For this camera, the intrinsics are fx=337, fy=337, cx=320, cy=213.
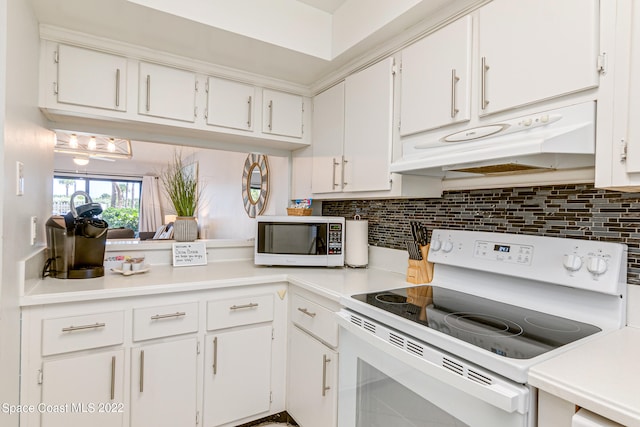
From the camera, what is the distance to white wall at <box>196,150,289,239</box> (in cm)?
277

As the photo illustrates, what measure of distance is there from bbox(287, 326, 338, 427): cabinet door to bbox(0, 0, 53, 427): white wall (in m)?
1.16

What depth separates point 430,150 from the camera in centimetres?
146

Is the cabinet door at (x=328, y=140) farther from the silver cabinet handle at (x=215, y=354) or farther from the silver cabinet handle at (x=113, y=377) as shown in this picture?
the silver cabinet handle at (x=113, y=377)

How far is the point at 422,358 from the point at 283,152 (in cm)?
195

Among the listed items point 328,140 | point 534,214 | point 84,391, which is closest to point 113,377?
point 84,391

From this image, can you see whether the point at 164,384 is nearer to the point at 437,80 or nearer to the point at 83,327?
the point at 83,327

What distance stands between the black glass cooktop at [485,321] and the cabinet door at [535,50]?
75cm

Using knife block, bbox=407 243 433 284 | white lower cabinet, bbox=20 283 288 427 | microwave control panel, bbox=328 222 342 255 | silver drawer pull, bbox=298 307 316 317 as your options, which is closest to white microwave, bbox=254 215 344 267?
microwave control panel, bbox=328 222 342 255

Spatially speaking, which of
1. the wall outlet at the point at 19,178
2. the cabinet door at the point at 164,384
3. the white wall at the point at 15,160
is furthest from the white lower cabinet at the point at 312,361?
the wall outlet at the point at 19,178

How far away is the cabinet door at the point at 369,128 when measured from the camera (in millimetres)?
1734

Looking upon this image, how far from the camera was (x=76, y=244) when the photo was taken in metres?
1.71

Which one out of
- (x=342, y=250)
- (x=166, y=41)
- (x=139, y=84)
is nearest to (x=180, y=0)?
(x=166, y=41)

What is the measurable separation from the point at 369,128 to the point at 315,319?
3.45 ft

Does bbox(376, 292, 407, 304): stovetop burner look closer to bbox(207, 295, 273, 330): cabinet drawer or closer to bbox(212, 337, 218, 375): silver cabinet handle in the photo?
bbox(207, 295, 273, 330): cabinet drawer
